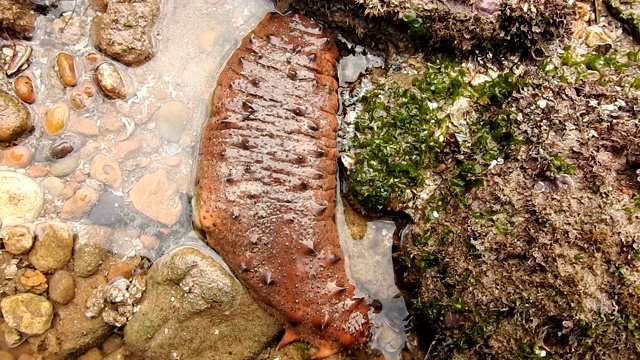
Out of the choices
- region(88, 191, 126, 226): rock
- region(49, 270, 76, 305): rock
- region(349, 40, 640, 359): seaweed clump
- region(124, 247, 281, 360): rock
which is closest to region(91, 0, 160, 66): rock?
→ region(88, 191, 126, 226): rock

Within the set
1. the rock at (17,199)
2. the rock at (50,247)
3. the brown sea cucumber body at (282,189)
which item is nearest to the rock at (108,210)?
the rock at (50,247)

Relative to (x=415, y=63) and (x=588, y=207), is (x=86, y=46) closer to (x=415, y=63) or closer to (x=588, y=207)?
(x=415, y=63)

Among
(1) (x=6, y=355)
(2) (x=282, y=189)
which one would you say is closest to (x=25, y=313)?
(1) (x=6, y=355)

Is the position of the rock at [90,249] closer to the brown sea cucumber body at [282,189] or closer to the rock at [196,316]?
the rock at [196,316]

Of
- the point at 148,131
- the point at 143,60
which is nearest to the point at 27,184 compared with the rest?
the point at 148,131

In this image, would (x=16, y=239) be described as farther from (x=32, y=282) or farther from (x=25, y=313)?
(x=25, y=313)

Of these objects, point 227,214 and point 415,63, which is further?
point 415,63
